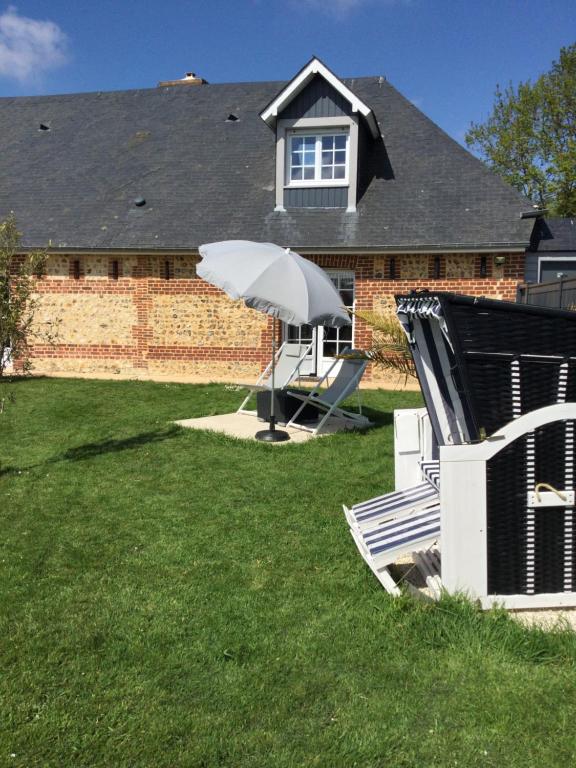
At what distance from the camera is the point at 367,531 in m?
4.07

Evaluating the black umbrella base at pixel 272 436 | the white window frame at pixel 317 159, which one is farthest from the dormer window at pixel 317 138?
the black umbrella base at pixel 272 436

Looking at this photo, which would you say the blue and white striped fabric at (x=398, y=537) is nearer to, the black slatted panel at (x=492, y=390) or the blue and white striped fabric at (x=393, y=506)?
the blue and white striped fabric at (x=393, y=506)

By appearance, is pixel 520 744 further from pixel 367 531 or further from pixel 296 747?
pixel 367 531

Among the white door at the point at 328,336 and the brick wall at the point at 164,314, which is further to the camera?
the white door at the point at 328,336

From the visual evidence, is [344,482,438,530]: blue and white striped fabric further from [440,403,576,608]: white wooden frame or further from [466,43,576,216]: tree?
[466,43,576,216]: tree

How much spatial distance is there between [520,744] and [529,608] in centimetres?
111

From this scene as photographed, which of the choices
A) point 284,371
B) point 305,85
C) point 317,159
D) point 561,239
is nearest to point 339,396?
point 284,371

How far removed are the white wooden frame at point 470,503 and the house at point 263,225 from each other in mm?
10019

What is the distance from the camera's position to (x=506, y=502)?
3447 millimetres

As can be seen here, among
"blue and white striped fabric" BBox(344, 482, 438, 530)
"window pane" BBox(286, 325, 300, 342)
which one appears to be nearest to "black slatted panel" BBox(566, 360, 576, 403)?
"blue and white striped fabric" BBox(344, 482, 438, 530)

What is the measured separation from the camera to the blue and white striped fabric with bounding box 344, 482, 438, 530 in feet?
13.8

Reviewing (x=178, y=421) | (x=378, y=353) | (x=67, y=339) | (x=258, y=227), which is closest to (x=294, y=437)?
(x=178, y=421)

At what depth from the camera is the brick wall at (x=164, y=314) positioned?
13.6 metres

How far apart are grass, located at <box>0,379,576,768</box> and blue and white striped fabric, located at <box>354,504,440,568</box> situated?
0.85ft
